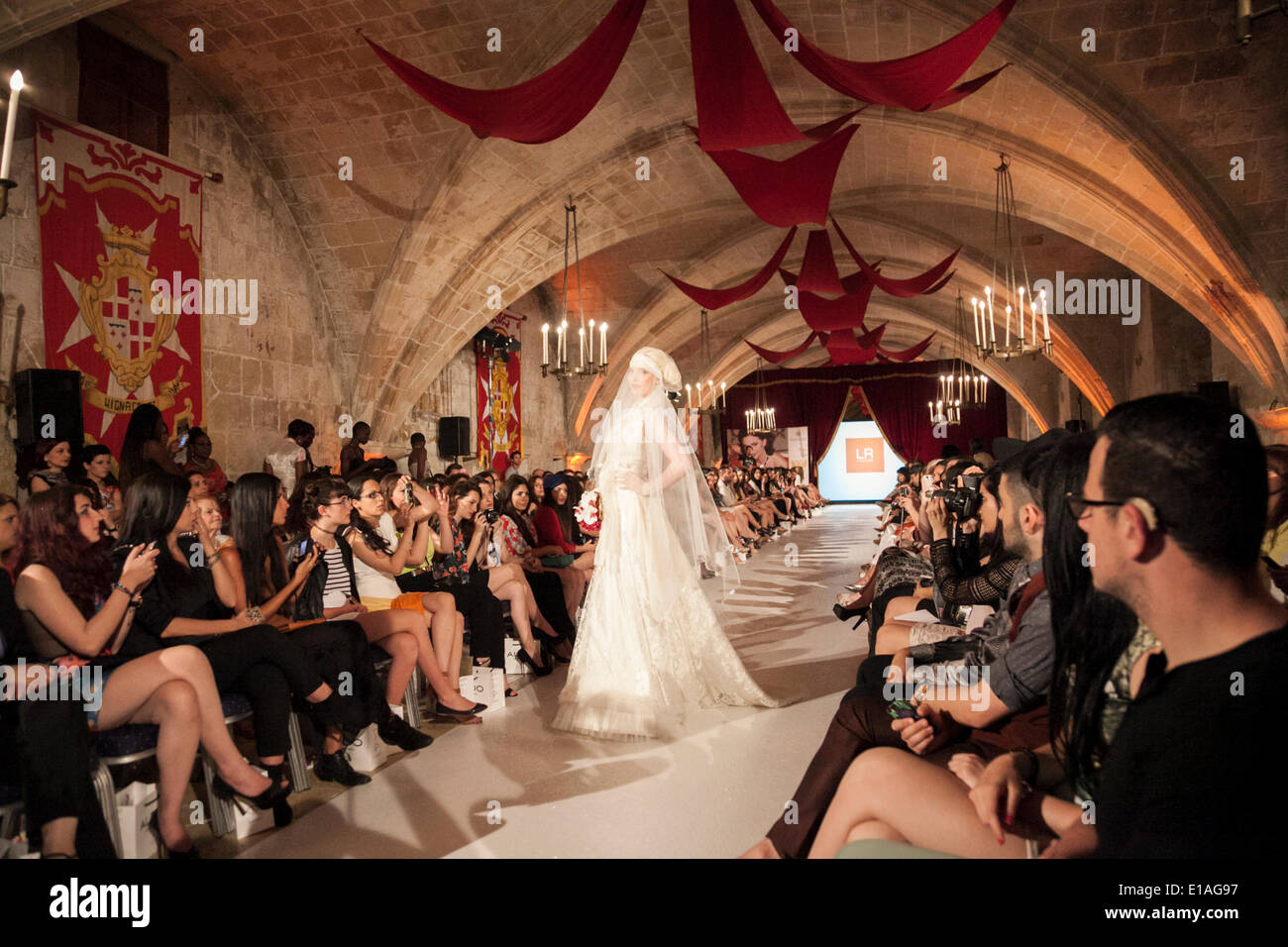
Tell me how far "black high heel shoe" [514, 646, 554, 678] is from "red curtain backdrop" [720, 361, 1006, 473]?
18.3m

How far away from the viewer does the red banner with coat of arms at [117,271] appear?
544 centimetres

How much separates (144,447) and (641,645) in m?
4.00

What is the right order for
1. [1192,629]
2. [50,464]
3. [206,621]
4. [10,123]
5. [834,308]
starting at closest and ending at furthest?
[1192,629], [10,123], [206,621], [50,464], [834,308]

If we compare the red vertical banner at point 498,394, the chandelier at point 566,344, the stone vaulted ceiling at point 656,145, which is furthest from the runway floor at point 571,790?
the red vertical banner at point 498,394

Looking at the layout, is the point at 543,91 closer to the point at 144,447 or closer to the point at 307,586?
the point at 307,586

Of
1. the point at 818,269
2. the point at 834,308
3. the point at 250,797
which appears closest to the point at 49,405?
the point at 250,797

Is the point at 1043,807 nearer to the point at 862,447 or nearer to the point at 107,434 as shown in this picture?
the point at 107,434

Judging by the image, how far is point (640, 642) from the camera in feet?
11.3

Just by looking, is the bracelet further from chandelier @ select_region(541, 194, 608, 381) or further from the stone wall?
the stone wall

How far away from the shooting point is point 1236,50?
17.8 feet

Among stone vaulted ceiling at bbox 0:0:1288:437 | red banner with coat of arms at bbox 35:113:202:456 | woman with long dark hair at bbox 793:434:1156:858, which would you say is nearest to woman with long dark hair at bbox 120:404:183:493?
red banner with coat of arms at bbox 35:113:202:456

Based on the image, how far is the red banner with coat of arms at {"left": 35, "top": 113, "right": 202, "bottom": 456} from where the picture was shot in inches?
214
